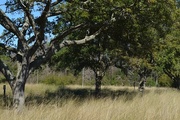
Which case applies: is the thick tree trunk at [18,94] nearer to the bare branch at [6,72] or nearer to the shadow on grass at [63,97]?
the bare branch at [6,72]

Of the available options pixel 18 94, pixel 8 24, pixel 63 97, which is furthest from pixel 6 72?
pixel 63 97

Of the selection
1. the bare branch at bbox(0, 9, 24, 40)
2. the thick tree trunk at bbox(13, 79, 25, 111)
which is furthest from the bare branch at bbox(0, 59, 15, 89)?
the bare branch at bbox(0, 9, 24, 40)

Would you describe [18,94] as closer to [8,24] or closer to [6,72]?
[6,72]

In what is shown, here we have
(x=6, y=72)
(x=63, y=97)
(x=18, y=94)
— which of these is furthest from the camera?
(x=63, y=97)

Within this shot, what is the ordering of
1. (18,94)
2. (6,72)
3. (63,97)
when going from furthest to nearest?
1. (63,97)
2. (6,72)
3. (18,94)

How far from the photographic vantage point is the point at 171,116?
9547mm

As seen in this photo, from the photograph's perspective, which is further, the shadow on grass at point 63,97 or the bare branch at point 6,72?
the shadow on grass at point 63,97

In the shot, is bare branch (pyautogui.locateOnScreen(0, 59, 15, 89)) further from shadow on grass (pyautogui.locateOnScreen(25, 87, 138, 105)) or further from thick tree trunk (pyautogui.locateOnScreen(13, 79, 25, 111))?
shadow on grass (pyautogui.locateOnScreen(25, 87, 138, 105))

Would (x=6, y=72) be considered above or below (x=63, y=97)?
above

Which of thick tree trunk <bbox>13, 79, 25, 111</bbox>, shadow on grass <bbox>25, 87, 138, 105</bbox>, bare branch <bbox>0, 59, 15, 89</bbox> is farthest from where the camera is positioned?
shadow on grass <bbox>25, 87, 138, 105</bbox>

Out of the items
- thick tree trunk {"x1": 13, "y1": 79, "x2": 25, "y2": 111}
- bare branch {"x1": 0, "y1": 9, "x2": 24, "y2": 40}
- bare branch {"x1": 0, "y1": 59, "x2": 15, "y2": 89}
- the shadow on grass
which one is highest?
bare branch {"x1": 0, "y1": 9, "x2": 24, "y2": 40}

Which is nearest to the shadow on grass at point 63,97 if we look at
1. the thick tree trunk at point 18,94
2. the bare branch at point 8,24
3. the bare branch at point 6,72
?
the thick tree trunk at point 18,94

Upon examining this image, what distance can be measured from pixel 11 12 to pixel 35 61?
198 cm

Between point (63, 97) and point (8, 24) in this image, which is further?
point (63, 97)
